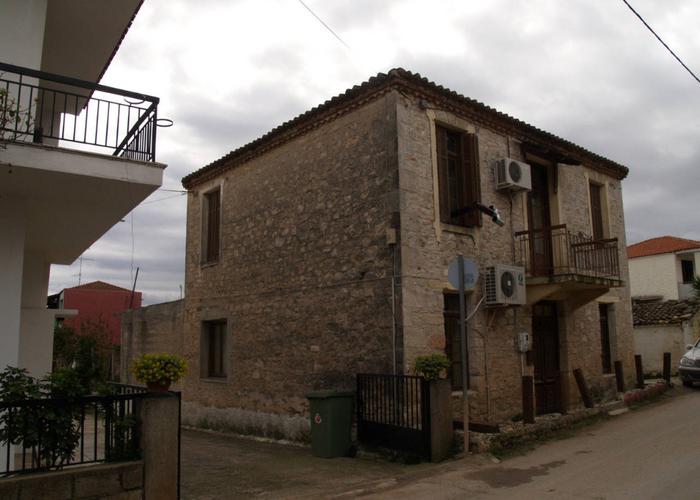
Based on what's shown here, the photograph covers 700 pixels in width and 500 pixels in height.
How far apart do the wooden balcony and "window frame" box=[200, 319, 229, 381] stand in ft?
24.2

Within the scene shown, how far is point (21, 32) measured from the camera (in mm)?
7043

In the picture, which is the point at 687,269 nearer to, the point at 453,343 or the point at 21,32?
the point at 453,343

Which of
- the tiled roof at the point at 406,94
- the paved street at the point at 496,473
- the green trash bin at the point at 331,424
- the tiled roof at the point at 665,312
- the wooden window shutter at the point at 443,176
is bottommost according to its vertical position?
the paved street at the point at 496,473

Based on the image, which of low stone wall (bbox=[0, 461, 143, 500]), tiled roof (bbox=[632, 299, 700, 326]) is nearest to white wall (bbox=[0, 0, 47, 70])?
low stone wall (bbox=[0, 461, 143, 500])

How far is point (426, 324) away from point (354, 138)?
3779 mm

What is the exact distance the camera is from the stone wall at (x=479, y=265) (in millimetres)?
10117

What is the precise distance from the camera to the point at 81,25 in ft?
27.5

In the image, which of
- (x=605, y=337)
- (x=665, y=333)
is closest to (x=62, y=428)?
(x=605, y=337)

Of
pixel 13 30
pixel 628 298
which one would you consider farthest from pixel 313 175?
pixel 628 298

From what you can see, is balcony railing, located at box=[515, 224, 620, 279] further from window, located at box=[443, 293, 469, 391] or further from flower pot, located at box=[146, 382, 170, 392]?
flower pot, located at box=[146, 382, 170, 392]

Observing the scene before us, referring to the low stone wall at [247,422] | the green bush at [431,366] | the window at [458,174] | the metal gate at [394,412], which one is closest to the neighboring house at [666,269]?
the window at [458,174]

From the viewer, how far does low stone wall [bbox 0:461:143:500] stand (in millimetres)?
5136

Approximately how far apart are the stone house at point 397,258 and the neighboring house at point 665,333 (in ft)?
20.0

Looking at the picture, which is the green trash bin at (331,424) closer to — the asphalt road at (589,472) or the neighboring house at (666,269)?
the asphalt road at (589,472)
